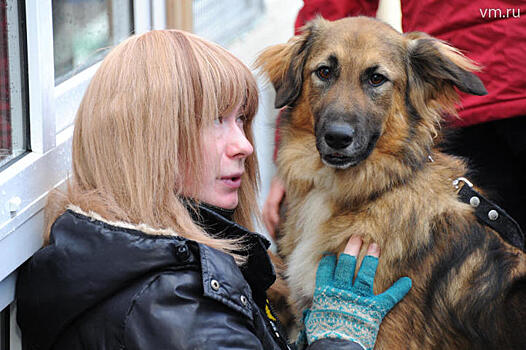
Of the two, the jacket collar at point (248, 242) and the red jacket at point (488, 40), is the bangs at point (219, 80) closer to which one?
the jacket collar at point (248, 242)

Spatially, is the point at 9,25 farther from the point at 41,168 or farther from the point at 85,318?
the point at 85,318

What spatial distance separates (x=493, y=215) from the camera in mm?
1895

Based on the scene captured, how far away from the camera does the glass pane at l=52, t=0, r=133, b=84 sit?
2.14 metres

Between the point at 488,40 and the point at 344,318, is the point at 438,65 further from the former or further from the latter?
the point at 344,318

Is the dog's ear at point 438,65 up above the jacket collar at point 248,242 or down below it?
above

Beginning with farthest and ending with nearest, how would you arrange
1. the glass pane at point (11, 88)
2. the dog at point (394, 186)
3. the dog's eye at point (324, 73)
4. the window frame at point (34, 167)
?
the dog's eye at point (324, 73) → the dog at point (394, 186) → the glass pane at point (11, 88) → the window frame at point (34, 167)

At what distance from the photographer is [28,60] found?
5.30 feet

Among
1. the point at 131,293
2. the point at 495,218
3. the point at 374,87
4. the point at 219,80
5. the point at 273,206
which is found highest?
the point at 219,80

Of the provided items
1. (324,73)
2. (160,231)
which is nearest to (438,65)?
(324,73)

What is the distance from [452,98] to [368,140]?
38cm

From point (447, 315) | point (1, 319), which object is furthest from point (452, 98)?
point (1, 319)

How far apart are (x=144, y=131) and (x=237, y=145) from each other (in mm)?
304

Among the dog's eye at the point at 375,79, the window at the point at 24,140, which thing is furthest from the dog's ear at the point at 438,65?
the window at the point at 24,140

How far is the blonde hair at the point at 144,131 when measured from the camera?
1.43 m
